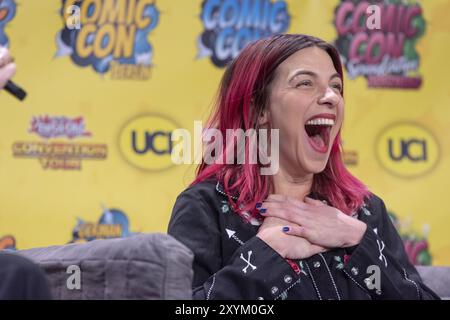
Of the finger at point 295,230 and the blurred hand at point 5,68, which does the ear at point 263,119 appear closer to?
the finger at point 295,230

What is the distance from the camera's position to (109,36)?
10.7ft

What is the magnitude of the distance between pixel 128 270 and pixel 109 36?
2095mm

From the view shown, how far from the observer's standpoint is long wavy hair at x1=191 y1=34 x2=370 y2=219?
1808 millimetres

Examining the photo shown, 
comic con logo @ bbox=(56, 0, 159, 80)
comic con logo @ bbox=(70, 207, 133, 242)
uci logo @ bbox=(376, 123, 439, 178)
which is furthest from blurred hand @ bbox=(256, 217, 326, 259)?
uci logo @ bbox=(376, 123, 439, 178)

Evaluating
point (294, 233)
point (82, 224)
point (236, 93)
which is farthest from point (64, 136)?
point (294, 233)

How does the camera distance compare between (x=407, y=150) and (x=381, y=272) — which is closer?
(x=381, y=272)

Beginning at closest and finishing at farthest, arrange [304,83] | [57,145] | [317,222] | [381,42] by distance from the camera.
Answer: [317,222] < [304,83] < [57,145] < [381,42]

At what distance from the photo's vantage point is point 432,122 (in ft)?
11.5

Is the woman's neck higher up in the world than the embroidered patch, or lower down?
higher up

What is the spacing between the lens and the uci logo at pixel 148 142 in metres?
3.26

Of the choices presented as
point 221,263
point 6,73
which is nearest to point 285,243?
point 221,263

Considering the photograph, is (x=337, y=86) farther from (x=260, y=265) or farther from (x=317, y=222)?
(x=260, y=265)

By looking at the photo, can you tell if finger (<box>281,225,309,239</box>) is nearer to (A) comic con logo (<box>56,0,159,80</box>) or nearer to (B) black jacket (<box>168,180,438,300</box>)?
(B) black jacket (<box>168,180,438,300</box>)

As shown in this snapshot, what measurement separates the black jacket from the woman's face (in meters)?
0.20
